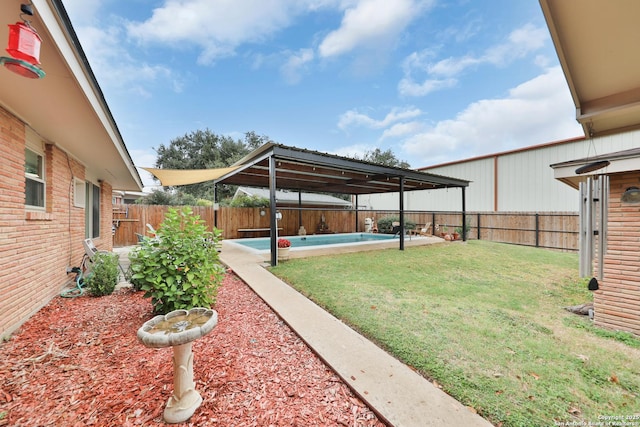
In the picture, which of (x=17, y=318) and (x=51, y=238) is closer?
(x=17, y=318)

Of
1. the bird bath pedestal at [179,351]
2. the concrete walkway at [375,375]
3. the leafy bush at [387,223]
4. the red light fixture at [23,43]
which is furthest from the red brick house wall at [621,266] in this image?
the leafy bush at [387,223]

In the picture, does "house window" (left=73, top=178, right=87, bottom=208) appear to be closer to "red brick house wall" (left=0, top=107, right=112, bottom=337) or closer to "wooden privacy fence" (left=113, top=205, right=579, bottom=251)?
"red brick house wall" (left=0, top=107, right=112, bottom=337)

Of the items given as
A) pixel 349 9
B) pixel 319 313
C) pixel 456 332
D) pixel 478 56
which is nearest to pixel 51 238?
pixel 319 313

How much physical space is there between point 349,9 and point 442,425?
1189cm

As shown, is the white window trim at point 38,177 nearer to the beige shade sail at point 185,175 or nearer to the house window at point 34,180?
the house window at point 34,180

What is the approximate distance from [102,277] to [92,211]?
467 cm

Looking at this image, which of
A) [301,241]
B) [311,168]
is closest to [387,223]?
[301,241]

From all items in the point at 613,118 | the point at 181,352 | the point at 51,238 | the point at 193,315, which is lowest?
the point at 181,352

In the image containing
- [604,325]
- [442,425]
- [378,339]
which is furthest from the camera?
[604,325]

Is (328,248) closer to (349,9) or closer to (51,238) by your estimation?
(51,238)

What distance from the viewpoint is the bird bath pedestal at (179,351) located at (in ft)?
5.82

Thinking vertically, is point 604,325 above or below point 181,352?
below

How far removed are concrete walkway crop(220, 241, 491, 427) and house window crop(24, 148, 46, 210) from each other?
425 centimetres

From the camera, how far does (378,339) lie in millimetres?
3000
